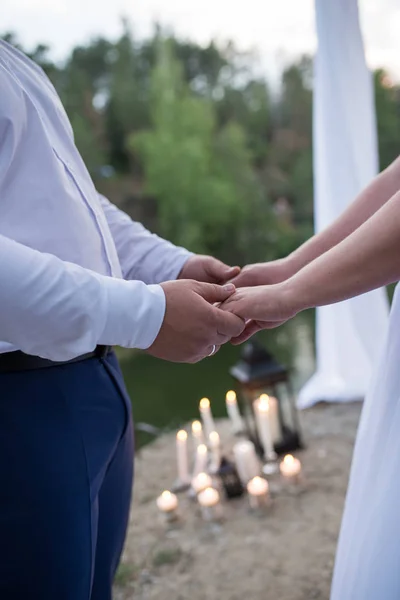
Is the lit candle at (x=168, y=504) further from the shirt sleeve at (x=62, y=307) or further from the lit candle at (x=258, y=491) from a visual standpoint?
the shirt sleeve at (x=62, y=307)

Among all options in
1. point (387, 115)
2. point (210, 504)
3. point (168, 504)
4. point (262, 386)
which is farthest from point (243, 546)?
point (387, 115)

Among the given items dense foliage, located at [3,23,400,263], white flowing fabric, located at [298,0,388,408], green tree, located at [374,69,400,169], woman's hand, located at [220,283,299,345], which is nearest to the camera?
woman's hand, located at [220,283,299,345]

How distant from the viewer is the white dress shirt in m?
0.56

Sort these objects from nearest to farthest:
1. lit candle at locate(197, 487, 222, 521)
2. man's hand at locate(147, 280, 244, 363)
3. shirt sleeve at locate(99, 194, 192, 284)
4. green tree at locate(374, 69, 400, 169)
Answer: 1. man's hand at locate(147, 280, 244, 363)
2. shirt sleeve at locate(99, 194, 192, 284)
3. lit candle at locate(197, 487, 222, 521)
4. green tree at locate(374, 69, 400, 169)

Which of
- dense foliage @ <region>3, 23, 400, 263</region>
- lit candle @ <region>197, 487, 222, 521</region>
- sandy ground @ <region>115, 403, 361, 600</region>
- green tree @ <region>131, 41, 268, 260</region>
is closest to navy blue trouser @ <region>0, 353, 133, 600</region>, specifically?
sandy ground @ <region>115, 403, 361, 600</region>

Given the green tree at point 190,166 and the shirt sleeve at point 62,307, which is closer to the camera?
the shirt sleeve at point 62,307

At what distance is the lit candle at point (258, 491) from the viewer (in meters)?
1.67

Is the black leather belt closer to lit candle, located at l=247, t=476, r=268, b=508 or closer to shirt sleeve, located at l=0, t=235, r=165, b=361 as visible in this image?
shirt sleeve, located at l=0, t=235, r=165, b=361

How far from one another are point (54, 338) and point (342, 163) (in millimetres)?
1945

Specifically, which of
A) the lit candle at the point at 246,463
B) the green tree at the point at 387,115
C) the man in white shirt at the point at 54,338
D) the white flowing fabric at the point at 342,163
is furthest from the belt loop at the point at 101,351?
the green tree at the point at 387,115

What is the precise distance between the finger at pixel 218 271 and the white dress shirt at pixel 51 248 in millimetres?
261

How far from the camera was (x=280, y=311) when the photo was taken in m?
0.77

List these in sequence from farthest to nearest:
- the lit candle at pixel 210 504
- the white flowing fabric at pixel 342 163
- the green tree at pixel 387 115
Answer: the green tree at pixel 387 115
the white flowing fabric at pixel 342 163
the lit candle at pixel 210 504

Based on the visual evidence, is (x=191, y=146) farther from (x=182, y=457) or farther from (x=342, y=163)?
(x=182, y=457)
